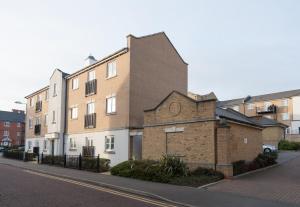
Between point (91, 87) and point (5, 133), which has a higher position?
point (91, 87)

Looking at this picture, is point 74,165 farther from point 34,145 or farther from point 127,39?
point 34,145

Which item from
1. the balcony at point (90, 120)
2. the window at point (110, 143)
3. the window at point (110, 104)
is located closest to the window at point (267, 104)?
the balcony at point (90, 120)

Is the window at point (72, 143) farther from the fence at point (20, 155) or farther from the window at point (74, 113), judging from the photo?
the fence at point (20, 155)

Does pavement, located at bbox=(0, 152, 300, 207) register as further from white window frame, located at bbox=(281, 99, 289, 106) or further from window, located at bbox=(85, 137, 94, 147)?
white window frame, located at bbox=(281, 99, 289, 106)

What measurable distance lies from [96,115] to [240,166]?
1406cm

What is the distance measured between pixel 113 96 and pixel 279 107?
4654 cm

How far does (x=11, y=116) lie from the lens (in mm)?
90562

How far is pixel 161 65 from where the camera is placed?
27469mm

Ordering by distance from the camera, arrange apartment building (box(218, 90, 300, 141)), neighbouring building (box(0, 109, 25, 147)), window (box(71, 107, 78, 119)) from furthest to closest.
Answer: neighbouring building (box(0, 109, 25, 147)), apartment building (box(218, 90, 300, 141)), window (box(71, 107, 78, 119))

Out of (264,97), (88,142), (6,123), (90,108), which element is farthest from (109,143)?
(6,123)

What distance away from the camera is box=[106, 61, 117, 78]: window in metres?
25.9

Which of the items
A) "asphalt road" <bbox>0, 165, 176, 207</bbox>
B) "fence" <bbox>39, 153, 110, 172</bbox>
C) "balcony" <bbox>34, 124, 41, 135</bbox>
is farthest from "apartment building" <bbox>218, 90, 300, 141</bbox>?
"asphalt road" <bbox>0, 165, 176, 207</bbox>

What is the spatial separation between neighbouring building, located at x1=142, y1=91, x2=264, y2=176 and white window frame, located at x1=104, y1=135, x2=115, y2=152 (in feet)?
14.1

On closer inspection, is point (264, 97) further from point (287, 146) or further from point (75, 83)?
point (75, 83)
